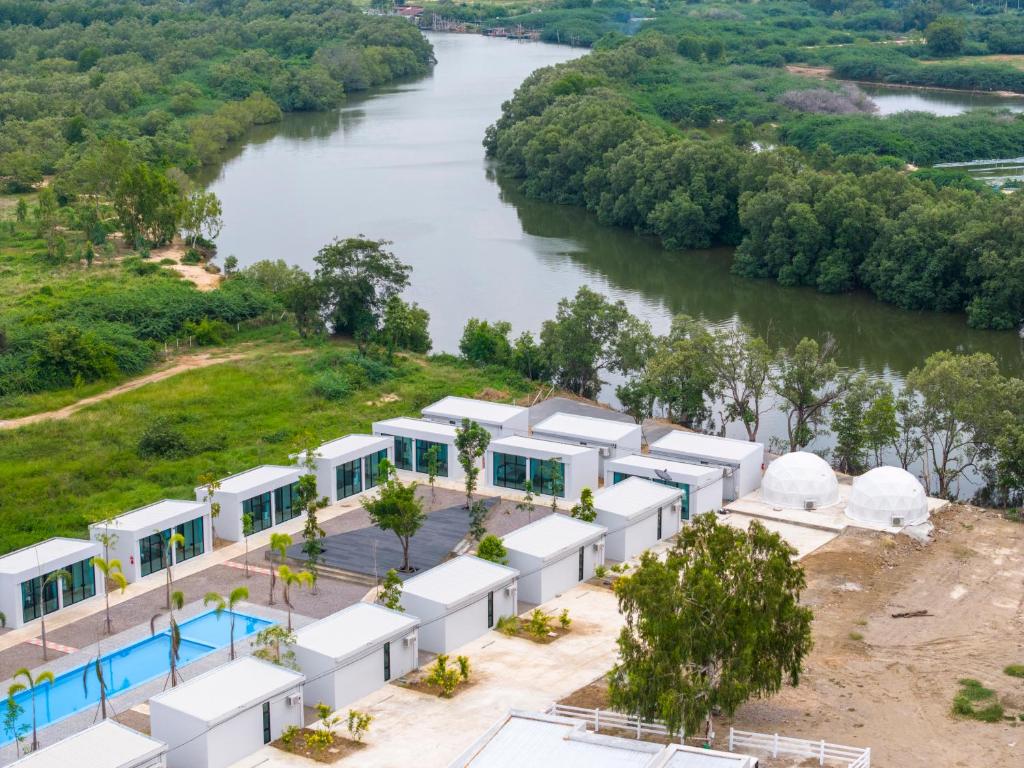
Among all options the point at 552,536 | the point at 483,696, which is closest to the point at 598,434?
the point at 552,536

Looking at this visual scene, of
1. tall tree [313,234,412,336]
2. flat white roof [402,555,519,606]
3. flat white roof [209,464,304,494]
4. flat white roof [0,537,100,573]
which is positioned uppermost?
tall tree [313,234,412,336]

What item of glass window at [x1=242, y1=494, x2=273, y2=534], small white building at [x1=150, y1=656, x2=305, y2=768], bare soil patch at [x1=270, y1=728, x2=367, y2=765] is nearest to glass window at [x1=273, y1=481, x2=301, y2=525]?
glass window at [x1=242, y1=494, x2=273, y2=534]

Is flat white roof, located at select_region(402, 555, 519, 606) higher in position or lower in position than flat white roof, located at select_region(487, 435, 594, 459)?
lower

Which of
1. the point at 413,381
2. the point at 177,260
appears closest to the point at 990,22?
the point at 177,260

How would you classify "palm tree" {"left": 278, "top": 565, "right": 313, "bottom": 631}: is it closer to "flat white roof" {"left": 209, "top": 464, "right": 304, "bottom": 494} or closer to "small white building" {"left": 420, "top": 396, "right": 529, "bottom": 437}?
"flat white roof" {"left": 209, "top": 464, "right": 304, "bottom": 494}

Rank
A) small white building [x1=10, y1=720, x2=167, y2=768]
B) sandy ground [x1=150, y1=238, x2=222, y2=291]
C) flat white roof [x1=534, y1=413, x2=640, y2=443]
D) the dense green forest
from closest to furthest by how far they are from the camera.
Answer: small white building [x1=10, y1=720, x2=167, y2=768], flat white roof [x1=534, y1=413, x2=640, y2=443], sandy ground [x1=150, y1=238, x2=222, y2=291], the dense green forest

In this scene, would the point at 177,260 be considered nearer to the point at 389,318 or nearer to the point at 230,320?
the point at 230,320
